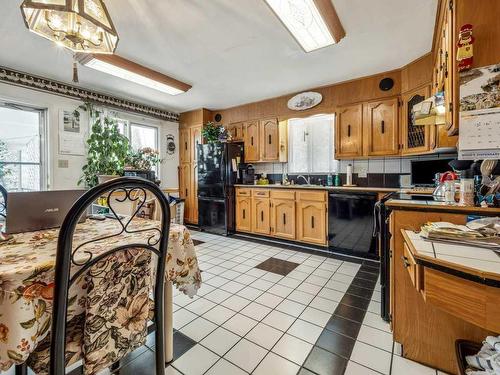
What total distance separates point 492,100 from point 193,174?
15.1 feet

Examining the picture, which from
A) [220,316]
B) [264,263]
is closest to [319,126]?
[264,263]

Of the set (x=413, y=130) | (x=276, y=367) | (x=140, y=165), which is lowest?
(x=276, y=367)

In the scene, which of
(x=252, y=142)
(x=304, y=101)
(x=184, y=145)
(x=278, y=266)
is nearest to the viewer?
(x=278, y=266)

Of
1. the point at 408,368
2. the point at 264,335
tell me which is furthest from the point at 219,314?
the point at 408,368

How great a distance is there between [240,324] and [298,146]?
3233mm

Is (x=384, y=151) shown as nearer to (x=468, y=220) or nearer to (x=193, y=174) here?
(x=468, y=220)

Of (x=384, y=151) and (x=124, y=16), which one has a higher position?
(x=124, y=16)

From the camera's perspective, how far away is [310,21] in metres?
2.05

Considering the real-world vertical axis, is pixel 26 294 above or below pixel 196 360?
above

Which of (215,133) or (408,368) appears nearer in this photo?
(408,368)

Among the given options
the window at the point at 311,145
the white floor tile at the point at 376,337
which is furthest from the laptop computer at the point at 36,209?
the window at the point at 311,145

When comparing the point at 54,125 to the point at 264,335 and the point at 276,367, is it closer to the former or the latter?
the point at 264,335

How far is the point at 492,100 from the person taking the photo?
3.96ft

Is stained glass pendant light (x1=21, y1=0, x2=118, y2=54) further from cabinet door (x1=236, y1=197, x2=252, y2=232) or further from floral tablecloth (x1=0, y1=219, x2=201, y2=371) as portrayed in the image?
cabinet door (x1=236, y1=197, x2=252, y2=232)
